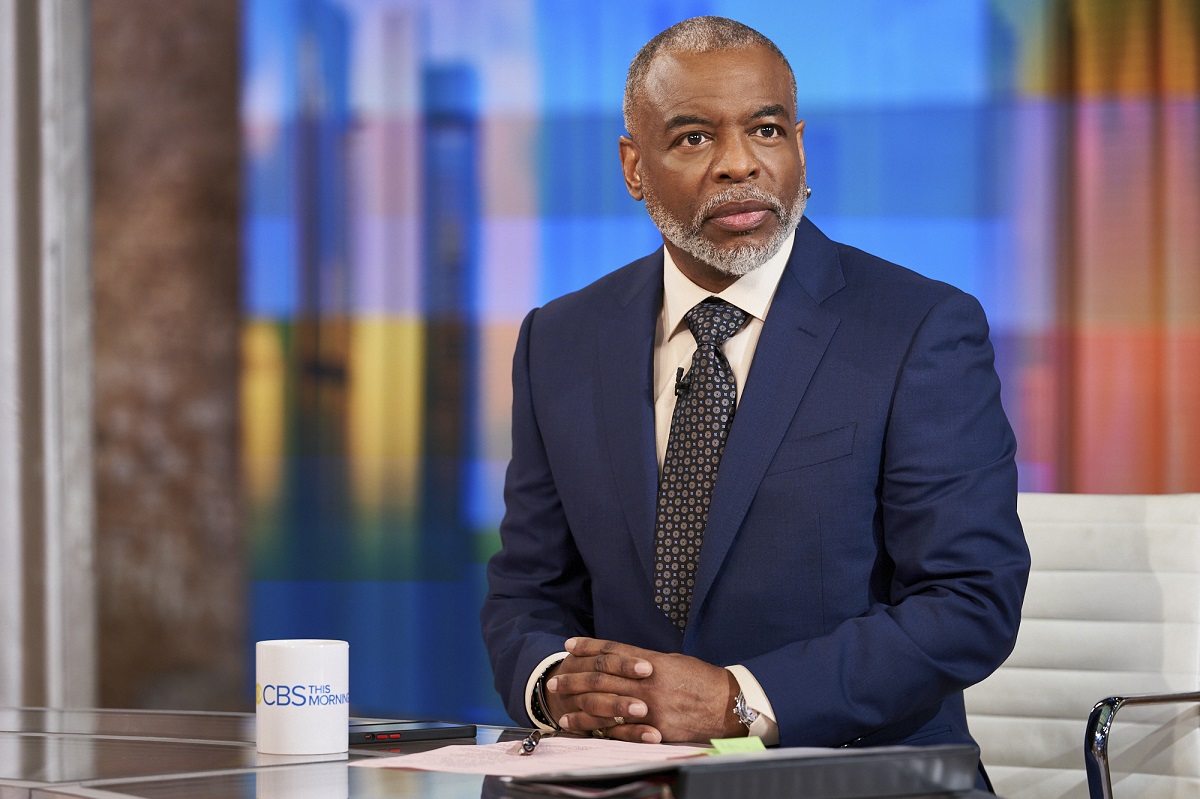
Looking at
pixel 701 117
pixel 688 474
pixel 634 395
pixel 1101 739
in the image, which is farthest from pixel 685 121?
pixel 1101 739

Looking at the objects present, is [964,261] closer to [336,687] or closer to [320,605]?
[320,605]

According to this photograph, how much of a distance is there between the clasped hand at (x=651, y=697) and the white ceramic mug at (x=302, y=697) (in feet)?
0.89

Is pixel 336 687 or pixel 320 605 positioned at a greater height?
pixel 336 687

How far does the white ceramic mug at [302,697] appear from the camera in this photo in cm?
131

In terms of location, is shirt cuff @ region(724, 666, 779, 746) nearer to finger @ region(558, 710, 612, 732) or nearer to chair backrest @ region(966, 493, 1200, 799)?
finger @ region(558, 710, 612, 732)

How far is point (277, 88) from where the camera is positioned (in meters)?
3.67

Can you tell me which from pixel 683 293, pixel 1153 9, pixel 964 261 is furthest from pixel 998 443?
pixel 1153 9

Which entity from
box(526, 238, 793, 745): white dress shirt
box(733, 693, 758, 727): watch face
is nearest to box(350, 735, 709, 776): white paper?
box(733, 693, 758, 727): watch face

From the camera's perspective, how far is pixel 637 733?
140cm

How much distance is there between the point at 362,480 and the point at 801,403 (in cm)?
213

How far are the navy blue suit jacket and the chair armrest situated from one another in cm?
19

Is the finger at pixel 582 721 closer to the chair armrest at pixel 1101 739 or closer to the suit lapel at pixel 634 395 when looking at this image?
the suit lapel at pixel 634 395

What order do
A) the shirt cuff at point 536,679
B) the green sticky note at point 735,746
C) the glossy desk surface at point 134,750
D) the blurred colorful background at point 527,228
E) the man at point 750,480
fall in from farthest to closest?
the blurred colorful background at point 527,228 → the shirt cuff at point 536,679 → the man at point 750,480 → the glossy desk surface at point 134,750 → the green sticky note at point 735,746

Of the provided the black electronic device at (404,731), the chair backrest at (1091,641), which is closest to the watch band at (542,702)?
the black electronic device at (404,731)
